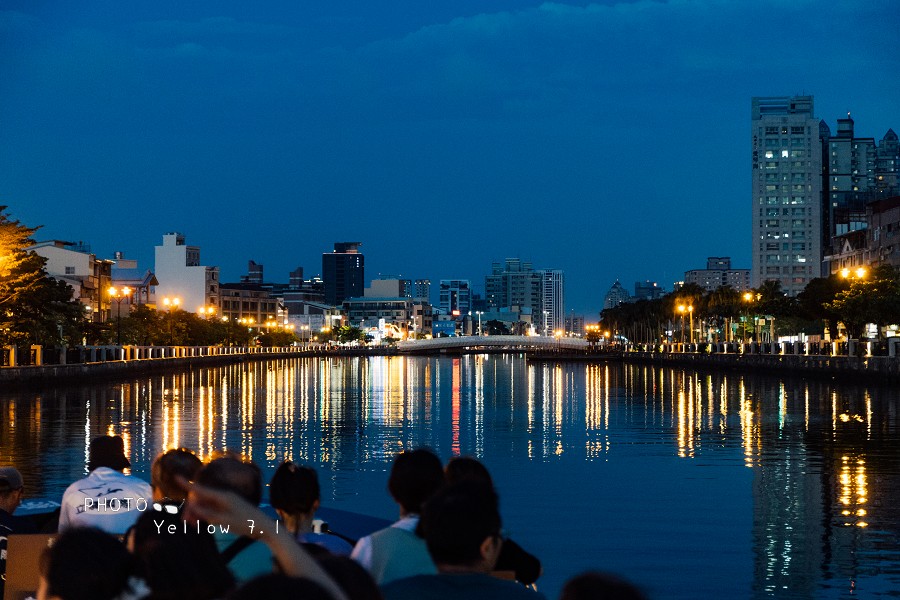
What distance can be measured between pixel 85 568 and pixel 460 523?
62.4 inches

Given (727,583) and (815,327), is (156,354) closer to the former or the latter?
(815,327)

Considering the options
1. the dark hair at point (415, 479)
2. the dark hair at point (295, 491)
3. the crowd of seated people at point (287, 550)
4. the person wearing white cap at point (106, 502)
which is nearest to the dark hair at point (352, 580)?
the crowd of seated people at point (287, 550)

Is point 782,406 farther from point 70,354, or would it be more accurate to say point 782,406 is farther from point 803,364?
point 70,354

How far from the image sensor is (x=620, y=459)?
→ 1188 inches

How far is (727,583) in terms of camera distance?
14.7 metres

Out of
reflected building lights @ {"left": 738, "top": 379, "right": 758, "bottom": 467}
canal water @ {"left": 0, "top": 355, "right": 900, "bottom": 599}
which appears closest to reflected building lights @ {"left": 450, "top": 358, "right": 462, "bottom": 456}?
canal water @ {"left": 0, "top": 355, "right": 900, "bottom": 599}

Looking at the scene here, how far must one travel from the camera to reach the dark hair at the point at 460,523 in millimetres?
5328

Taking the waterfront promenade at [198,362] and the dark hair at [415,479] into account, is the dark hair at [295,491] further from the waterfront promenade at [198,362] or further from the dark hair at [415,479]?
the waterfront promenade at [198,362]

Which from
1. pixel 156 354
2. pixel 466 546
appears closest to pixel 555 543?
pixel 466 546

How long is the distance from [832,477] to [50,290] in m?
59.6

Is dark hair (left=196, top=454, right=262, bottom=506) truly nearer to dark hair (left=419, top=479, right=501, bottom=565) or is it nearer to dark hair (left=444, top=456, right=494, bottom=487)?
dark hair (left=419, top=479, right=501, bottom=565)

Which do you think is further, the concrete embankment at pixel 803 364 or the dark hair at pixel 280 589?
the concrete embankment at pixel 803 364

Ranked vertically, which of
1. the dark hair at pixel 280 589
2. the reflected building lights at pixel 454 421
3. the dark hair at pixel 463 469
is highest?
the dark hair at pixel 280 589

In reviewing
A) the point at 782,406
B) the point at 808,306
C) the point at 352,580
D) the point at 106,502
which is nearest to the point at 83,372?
the point at 782,406
